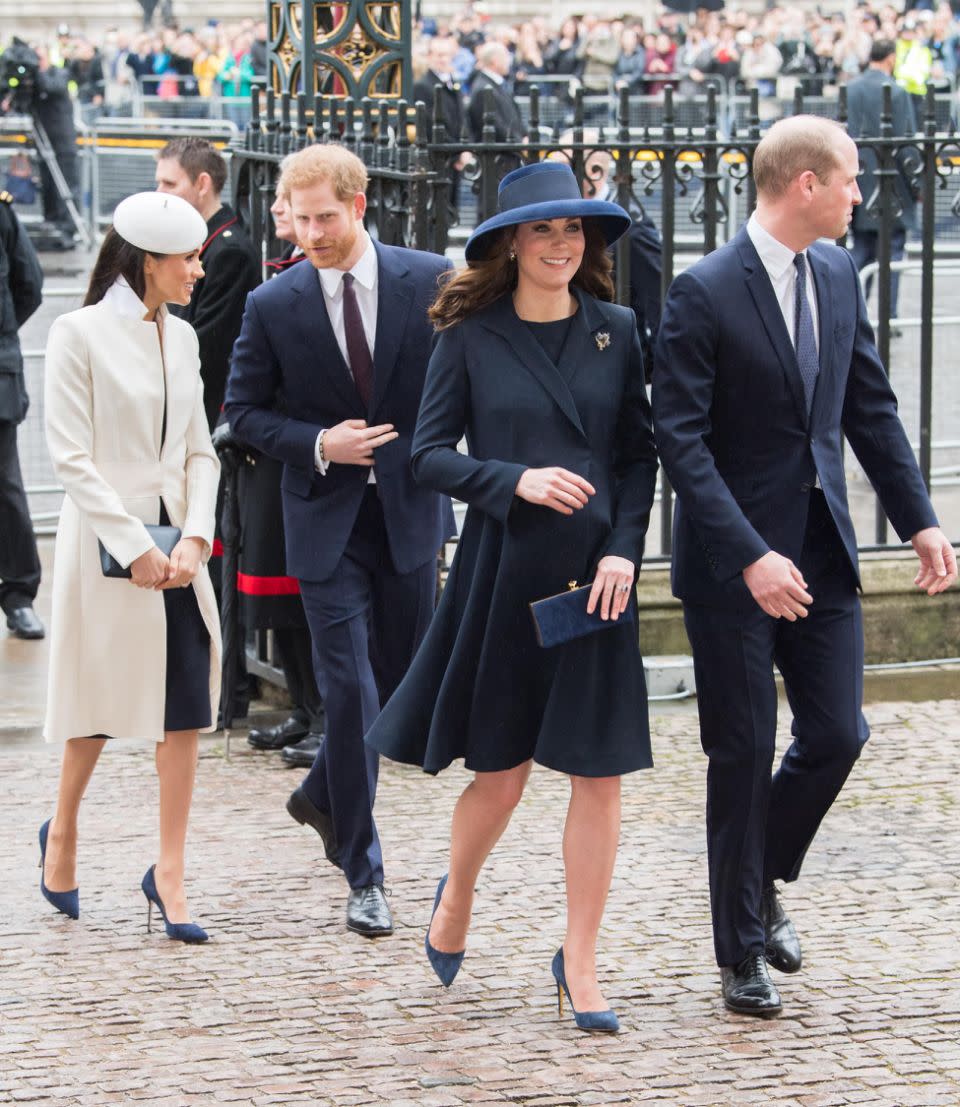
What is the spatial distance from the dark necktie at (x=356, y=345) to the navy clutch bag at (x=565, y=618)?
1.17 meters

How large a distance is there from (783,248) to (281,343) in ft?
4.68

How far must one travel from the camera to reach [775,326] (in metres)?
4.57

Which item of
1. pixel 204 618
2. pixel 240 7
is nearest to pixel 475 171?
pixel 204 618

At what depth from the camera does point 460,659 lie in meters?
4.65

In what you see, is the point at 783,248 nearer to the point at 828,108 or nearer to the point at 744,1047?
the point at 744,1047

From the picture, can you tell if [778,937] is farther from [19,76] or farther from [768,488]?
[19,76]

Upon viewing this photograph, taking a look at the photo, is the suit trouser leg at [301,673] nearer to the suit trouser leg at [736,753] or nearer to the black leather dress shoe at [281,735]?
the black leather dress shoe at [281,735]

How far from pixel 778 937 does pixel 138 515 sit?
1.83 metres

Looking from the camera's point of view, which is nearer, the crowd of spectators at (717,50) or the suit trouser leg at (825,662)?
the suit trouser leg at (825,662)

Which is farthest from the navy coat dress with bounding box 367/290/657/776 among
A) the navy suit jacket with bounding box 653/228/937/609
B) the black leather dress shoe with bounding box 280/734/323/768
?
the black leather dress shoe with bounding box 280/734/323/768

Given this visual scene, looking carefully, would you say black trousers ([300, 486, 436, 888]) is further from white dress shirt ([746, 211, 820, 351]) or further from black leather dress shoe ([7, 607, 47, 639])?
black leather dress shoe ([7, 607, 47, 639])

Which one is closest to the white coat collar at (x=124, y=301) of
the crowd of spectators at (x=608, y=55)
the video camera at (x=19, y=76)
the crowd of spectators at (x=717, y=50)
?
the video camera at (x=19, y=76)

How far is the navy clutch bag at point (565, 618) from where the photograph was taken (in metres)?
4.41

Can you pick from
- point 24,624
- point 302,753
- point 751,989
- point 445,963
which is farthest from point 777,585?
point 24,624
